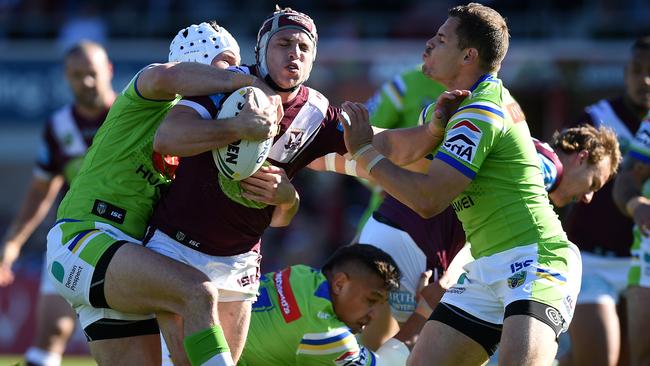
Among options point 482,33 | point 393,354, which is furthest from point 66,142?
point 482,33

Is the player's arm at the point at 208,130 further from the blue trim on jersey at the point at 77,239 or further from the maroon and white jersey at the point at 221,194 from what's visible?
the blue trim on jersey at the point at 77,239

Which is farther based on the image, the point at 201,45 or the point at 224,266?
the point at 201,45

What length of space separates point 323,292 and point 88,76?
3.52 metres

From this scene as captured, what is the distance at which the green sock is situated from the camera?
5055mm

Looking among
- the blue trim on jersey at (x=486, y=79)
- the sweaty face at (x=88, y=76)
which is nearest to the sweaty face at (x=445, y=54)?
the blue trim on jersey at (x=486, y=79)

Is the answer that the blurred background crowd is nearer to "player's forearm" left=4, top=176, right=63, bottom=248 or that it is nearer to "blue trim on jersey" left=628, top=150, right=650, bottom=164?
"player's forearm" left=4, top=176, right=63, bottom=248

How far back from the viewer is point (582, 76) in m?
15.7

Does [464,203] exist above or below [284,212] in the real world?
above

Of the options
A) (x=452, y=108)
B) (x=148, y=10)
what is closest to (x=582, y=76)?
(x=148, y=10)

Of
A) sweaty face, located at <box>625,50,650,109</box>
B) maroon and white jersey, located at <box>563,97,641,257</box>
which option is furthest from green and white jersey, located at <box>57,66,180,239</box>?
sweaty face, located at <box>625,50,650,109</box>

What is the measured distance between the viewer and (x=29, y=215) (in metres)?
Answer: 8.90

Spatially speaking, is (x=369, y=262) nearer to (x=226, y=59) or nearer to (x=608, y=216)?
(x=226, y=59)

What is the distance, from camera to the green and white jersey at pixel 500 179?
5375 millimetres

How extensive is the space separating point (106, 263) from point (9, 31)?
13.3 metres
